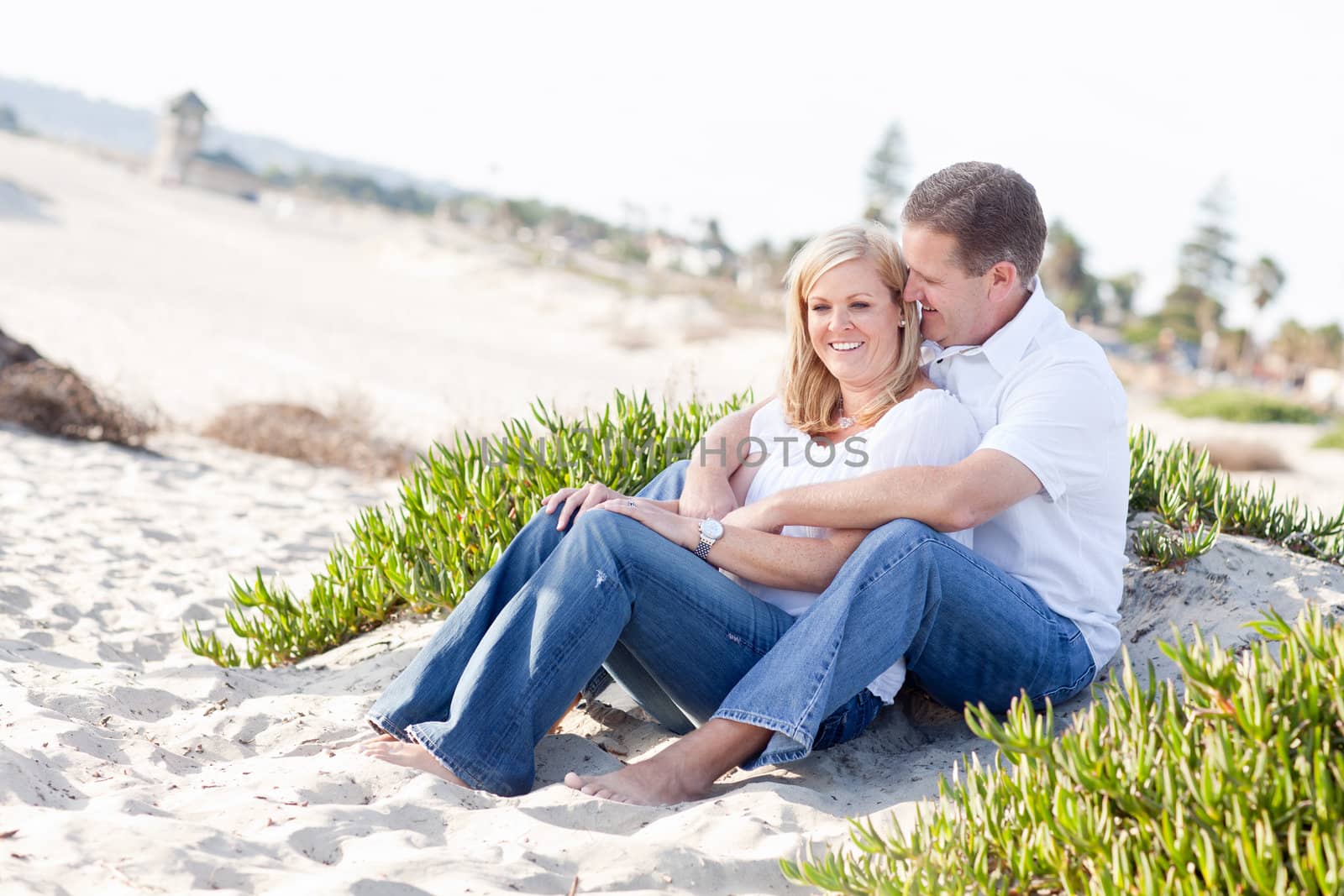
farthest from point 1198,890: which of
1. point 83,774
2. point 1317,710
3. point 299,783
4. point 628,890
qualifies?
point 83,774

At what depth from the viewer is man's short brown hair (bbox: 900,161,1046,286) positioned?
3.12 meters

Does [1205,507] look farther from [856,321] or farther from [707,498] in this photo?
[707,498]

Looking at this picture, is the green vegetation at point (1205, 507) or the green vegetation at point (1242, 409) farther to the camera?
the green vegetation at point (1242, 409)

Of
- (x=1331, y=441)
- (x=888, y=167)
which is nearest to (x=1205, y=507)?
(x=1331, y=441)

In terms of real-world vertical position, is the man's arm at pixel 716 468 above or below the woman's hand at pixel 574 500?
above

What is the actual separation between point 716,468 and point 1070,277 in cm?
5904

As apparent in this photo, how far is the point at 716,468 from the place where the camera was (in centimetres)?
351

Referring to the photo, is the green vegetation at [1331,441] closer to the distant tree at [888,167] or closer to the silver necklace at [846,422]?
the silver necklace at [846,422]

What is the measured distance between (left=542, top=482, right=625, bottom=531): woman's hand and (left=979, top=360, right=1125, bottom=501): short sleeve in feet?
3.40

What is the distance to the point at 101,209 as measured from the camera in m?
38.8

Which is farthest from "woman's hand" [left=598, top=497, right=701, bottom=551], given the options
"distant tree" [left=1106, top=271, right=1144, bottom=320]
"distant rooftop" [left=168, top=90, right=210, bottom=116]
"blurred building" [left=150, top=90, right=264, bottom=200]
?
"distant tree" [left=1106, top=271, right=1144, bottom=320]

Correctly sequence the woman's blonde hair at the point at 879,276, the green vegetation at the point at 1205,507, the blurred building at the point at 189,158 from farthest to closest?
the blurred building at the point at 189,158
the green vegetation at the point at 1205,507
the woman's blonde hair at the point at 879,276

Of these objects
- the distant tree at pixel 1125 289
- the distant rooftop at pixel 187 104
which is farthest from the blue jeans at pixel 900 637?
the distant tree at pixel 1125 289

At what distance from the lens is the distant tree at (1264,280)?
197 feet
